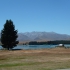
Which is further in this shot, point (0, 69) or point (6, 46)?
point (6, 46)

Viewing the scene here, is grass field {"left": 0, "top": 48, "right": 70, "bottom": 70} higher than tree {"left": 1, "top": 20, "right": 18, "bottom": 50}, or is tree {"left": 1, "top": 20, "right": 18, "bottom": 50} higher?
tree {"left": 1, "top": 20, "right": 18, "bottom": 50}

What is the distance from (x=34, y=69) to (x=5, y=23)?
4978 cm

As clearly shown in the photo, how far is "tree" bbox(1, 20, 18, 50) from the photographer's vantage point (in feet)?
215

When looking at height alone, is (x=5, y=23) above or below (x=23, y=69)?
above

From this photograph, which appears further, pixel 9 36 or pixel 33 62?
pixel 9 36

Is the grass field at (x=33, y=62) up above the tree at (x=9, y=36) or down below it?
below

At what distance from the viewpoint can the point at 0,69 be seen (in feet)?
62.1

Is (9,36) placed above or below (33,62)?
above

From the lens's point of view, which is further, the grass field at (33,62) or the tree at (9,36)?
the tree at (9,36)

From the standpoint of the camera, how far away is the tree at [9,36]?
65562mm

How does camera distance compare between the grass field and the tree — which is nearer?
the grass field

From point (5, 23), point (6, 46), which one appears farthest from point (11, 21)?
point (6, 46)

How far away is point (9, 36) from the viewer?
6538cm

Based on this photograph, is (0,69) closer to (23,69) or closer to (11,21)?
(23,69)
